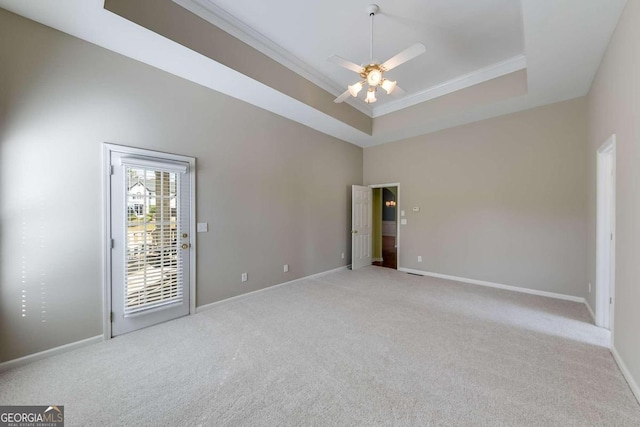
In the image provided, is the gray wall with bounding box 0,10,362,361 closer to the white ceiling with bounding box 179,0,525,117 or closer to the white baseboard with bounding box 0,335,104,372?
the white baseboard with bounding box 0,335,104,372

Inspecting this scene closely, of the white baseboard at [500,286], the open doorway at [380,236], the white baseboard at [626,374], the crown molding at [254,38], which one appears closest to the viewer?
the white baseboard at [626,374]

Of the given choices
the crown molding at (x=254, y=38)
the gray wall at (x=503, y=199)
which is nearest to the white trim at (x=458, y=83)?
the gray wall at (x=503, y=199)

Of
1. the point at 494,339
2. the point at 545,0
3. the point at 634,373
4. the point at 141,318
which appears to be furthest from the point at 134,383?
→ the point at 545,0

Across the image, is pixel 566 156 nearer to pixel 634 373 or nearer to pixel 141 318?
pixel 634 373

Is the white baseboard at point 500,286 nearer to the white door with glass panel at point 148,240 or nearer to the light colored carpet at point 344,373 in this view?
the light colored carpet at point 344,373

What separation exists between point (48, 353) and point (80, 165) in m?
1.85

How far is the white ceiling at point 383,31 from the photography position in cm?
271

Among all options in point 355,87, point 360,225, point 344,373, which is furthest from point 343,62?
point 360,225

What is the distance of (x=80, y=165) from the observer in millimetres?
2486

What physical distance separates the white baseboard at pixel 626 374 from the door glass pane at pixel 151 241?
4.38 meters

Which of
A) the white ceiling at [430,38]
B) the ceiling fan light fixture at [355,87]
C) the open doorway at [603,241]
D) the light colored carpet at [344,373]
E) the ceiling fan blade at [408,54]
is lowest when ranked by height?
the light colored carpet at [344,373]

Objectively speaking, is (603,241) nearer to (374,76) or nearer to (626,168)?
(626,168)

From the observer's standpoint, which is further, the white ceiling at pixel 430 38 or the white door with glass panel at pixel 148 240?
the white door with glass panel at pixel 148 240

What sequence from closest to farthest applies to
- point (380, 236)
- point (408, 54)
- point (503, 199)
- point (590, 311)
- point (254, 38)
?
point (408, 54) → point (254, 38) → point (590, 311) → point (503, 199) → point (380, 236)
